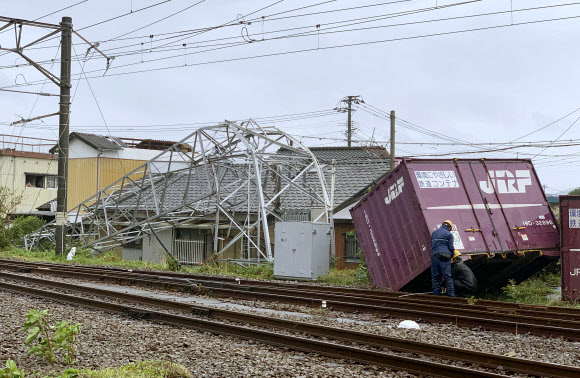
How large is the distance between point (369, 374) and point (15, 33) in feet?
72.1

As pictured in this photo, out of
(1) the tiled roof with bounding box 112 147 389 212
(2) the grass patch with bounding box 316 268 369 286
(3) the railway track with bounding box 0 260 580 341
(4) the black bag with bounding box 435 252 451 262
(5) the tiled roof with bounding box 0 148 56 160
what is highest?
(5) the tiled roof with bounding box 0 148 56 160

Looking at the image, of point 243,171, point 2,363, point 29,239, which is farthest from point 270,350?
point 29,239

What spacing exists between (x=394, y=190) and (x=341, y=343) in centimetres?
809

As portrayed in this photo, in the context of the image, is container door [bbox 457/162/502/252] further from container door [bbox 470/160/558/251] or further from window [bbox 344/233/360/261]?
window [bbox 344/233/360/261]

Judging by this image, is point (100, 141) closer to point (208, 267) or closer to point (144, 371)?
point (208, 267)

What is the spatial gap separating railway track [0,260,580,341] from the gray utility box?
9.27 feet

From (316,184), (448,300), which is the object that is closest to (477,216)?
(448,300)

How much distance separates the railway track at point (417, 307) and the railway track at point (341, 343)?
8.13ft

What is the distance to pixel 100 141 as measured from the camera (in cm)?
5253

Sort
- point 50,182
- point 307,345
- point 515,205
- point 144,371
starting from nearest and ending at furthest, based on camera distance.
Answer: point 144,371, point 307,345, point 515,205, point 50,182

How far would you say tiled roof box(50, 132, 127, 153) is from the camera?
5075cm

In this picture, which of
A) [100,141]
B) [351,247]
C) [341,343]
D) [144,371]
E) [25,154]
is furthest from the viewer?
[25,154]

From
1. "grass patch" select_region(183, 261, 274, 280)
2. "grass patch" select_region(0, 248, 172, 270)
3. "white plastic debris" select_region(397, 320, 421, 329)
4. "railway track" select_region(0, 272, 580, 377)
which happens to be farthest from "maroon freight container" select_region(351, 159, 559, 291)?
"grass patch" select_region(0, 248, 172, 270)

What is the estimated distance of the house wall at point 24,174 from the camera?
5575 cm
